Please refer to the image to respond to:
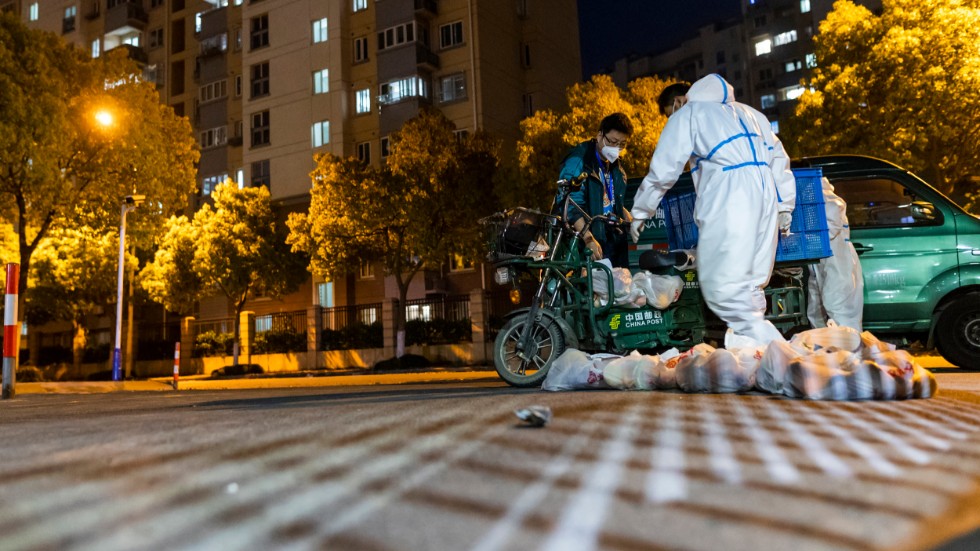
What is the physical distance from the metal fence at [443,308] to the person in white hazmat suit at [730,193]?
17733 millimetres

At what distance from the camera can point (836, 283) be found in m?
5.95

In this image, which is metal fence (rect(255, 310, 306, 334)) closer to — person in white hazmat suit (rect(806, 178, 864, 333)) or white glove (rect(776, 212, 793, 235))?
person in white hazmat suit (rect(806, 178, 864, 333))

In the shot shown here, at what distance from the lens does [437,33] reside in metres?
30.4

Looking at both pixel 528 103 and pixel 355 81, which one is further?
pixel 528 103

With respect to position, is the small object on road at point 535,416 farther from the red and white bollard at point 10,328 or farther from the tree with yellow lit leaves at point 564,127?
Answer: the tree with yellow lit leaves at point 564,127

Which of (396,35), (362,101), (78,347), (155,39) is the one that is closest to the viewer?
(78,347)

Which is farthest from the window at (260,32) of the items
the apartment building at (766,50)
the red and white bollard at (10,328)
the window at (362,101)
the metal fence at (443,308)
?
the apartment building at (766,50)

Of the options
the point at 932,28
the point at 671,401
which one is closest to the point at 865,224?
the point at 671,401

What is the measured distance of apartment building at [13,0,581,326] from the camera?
29.4 meters

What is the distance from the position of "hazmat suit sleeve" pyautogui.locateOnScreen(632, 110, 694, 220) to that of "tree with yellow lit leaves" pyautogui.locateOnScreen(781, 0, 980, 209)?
41.1ft

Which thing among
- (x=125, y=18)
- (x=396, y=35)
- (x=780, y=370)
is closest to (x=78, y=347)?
(x=396, y=35)

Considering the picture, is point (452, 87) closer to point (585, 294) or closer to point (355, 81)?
point (355, 81)

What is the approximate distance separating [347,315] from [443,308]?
Result: 12.4 feet

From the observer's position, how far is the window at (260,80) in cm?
3312
